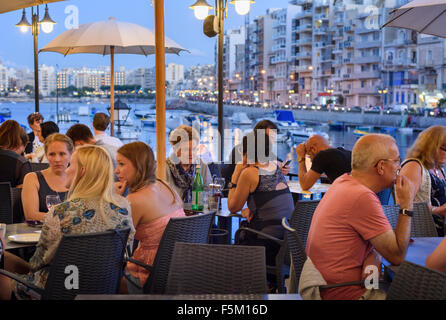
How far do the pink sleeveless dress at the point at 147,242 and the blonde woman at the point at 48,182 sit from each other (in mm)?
1093

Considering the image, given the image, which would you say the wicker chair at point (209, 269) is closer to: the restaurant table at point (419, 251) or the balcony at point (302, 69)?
the restaurant table at point (419, 251)

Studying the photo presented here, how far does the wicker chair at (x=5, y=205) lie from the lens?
416 centimetres

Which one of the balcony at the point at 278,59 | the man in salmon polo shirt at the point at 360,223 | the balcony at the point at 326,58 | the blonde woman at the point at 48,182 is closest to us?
the man in salmon polo shirt at the point at 360,223

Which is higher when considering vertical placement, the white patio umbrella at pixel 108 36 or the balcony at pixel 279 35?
the balcony at pixel 279 35

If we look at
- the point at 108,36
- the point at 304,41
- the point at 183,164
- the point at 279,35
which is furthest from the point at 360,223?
the point at 279,35

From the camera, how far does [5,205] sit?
13.6ft

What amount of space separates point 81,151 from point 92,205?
298mm

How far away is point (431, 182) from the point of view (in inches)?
176

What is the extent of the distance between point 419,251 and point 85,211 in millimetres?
1801

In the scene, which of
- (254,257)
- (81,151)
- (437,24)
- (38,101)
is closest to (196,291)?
(254,257)

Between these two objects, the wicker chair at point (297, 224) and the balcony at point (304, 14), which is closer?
the wicker chair at point (297, 224)

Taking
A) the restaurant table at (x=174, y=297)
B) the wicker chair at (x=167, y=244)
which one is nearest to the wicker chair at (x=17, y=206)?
the wicker chair at (x=167, y=244)

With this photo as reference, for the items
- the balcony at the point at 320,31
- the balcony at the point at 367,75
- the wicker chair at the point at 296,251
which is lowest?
the wicker chair at the point at 296,251
